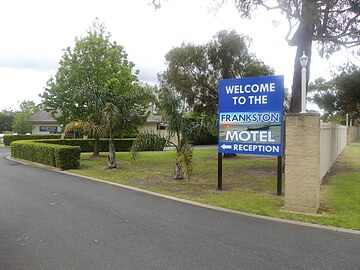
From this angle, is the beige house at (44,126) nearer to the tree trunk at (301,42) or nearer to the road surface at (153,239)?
the tree trunk at (301,42)

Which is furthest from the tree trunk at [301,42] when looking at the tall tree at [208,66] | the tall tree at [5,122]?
the tall tree at [5,122]

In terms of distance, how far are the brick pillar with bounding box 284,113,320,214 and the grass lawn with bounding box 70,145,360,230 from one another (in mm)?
349

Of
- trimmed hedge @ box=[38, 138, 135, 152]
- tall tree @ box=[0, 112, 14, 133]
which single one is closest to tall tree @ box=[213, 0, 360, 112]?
trimmed hedge @ box=[38, 138, 135, 152]

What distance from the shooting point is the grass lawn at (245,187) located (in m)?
6.76

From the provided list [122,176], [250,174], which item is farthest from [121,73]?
[250,174]

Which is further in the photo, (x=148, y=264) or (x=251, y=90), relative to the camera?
(x=251, y=90)

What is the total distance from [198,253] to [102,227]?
198 centimetres

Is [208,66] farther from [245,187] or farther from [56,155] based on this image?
[245,187]

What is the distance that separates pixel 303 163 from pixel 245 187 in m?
3.06

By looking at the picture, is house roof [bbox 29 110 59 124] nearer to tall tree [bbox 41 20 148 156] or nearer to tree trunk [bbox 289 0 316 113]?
tall tree [bbox 41 20 148 156]

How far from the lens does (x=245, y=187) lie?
9797 millimetres

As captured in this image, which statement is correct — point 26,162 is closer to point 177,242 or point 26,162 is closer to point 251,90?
point 251,90

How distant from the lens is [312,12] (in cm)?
1102

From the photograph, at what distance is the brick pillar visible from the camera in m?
A: 6.87
